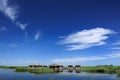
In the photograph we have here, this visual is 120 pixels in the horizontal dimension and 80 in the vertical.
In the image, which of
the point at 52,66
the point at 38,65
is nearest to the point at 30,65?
the point at 38,65

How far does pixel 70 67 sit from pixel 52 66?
13.7m

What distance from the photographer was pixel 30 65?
137 metres

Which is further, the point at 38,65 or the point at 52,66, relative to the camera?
the point at 38,65

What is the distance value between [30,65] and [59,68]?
2431 centimetres

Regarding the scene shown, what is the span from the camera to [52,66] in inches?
4958

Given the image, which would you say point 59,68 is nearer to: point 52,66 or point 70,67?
point 52,66

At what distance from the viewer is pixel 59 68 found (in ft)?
396

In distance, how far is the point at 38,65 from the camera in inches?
5443

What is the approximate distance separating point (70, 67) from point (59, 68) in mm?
15244

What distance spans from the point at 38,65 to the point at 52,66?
604 inches

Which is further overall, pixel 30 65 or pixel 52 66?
pixel 30 65

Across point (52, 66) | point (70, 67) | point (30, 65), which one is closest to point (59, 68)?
point (52, 66)

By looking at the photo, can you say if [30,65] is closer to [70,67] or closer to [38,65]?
[38,65]

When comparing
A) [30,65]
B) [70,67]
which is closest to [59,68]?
[70,67]
